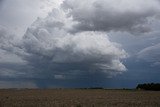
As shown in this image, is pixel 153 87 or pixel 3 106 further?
pixel 153 87

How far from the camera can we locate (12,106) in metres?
38.9

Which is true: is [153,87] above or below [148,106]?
above

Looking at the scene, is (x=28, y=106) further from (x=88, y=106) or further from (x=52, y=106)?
(x=88, y=106)

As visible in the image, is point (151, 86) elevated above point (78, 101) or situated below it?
above

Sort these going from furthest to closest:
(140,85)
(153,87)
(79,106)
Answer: (140,85)
(153,87)
(79,106)

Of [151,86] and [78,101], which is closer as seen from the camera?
[78,101]

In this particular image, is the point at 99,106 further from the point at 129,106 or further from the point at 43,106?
the point at 43,106

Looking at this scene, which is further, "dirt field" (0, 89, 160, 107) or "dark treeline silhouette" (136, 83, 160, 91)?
"dark treeline silhouette" (136, 83, 160, 91)

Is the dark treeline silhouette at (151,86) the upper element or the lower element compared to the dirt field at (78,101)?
upper

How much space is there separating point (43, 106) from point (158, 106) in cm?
1457

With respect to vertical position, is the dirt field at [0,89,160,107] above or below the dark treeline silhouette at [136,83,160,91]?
below

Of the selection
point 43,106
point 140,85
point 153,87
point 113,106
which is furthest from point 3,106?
point 140,85

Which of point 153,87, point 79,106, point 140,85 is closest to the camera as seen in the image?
point 79,106

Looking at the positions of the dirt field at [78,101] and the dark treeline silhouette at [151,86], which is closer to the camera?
the dirt field at [78,101]
